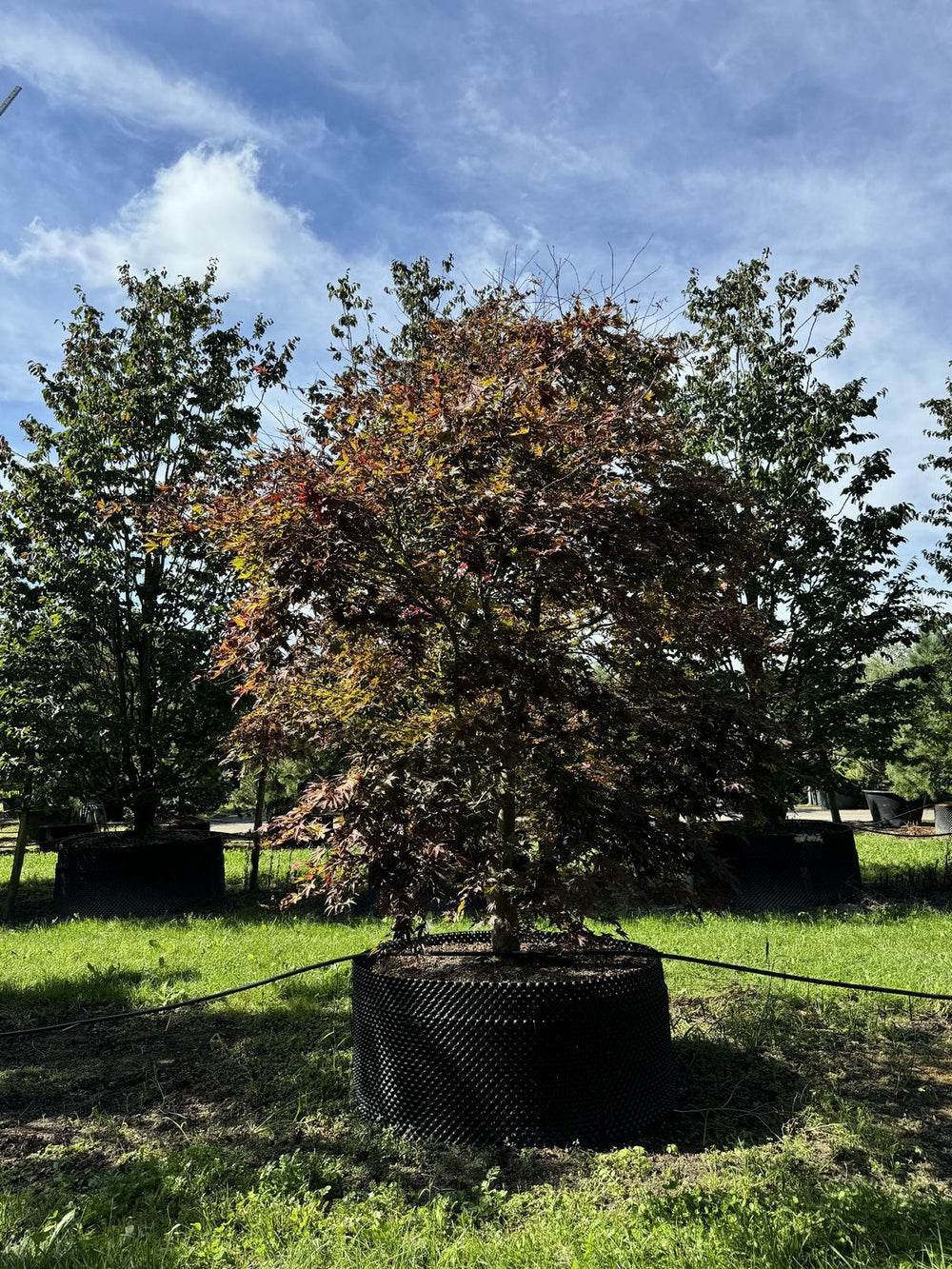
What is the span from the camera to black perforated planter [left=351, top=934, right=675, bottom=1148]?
11.1 feet

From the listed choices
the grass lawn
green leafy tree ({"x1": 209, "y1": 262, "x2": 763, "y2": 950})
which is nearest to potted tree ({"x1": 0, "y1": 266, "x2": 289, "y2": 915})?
the grass lawn

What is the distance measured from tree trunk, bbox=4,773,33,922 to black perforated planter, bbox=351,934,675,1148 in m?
6.34

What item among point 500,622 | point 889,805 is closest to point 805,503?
point 500,622

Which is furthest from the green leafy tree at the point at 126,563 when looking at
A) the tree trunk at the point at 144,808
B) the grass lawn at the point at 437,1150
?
the grass lawn at the point at 437,1150

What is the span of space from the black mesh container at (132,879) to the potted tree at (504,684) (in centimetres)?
518

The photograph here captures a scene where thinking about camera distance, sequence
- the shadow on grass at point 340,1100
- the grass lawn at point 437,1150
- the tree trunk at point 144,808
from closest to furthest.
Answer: the grass lawn at point 437,1150, the shadow on grass at point 340,1100, the tree trunk at point 144,808

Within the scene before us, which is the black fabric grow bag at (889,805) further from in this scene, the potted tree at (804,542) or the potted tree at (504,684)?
the potted tree at (504,684)

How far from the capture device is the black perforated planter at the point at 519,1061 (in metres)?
3.39

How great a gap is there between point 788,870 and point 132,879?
20.9ft

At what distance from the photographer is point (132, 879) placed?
852 centimetres

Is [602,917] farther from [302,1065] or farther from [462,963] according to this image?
[302,1065]

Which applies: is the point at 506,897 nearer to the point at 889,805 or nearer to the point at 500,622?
the point at 500,622

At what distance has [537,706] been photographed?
13.2ft

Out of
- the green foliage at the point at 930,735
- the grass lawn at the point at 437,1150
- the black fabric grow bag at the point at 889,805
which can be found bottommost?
the grass lawn at the point at 437,1150
